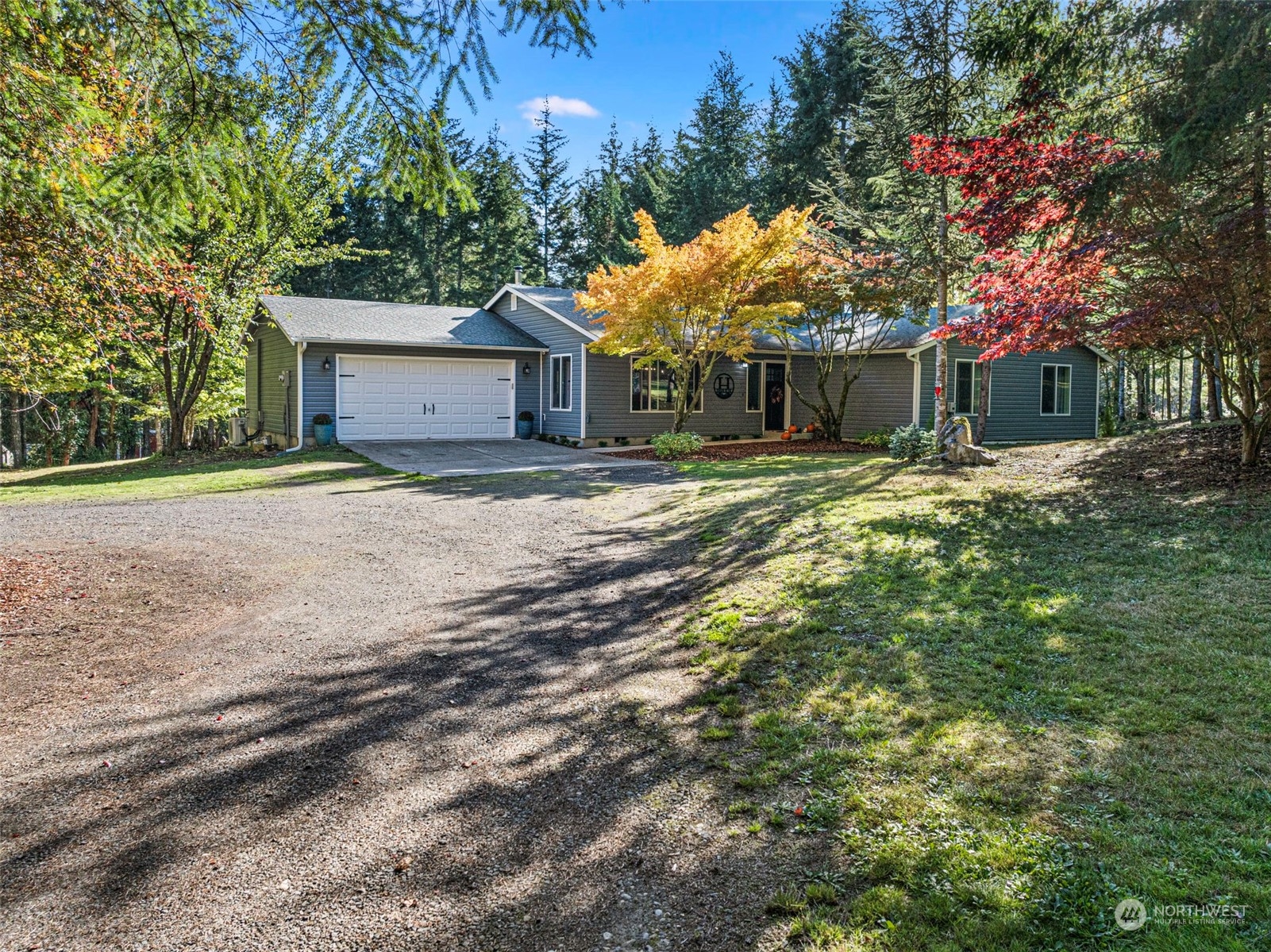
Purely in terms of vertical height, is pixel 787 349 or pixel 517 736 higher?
pixel 787 349

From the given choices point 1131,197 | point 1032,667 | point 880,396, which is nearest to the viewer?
point 1032,667

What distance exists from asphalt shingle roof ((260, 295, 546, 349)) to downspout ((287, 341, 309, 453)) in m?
0.44

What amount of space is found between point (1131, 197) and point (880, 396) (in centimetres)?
1274

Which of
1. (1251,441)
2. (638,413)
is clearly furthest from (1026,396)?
(1251,441)

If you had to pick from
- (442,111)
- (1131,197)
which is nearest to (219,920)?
(442,111)

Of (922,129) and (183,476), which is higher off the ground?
(922,129)

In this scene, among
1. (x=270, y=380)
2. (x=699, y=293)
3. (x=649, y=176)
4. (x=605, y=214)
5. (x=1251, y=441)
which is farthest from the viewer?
(x=605, y=214)

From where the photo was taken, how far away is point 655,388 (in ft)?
65.8

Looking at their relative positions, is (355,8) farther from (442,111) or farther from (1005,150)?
(1005,150)

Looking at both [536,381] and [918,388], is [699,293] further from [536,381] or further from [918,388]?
[918,388]

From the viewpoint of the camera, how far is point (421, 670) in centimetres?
451

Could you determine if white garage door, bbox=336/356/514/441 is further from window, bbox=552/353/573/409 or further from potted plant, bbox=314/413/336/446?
window, bbox=552/353/573/409

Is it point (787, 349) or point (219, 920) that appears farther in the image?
point (787, 349)

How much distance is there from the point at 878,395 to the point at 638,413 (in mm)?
6346
